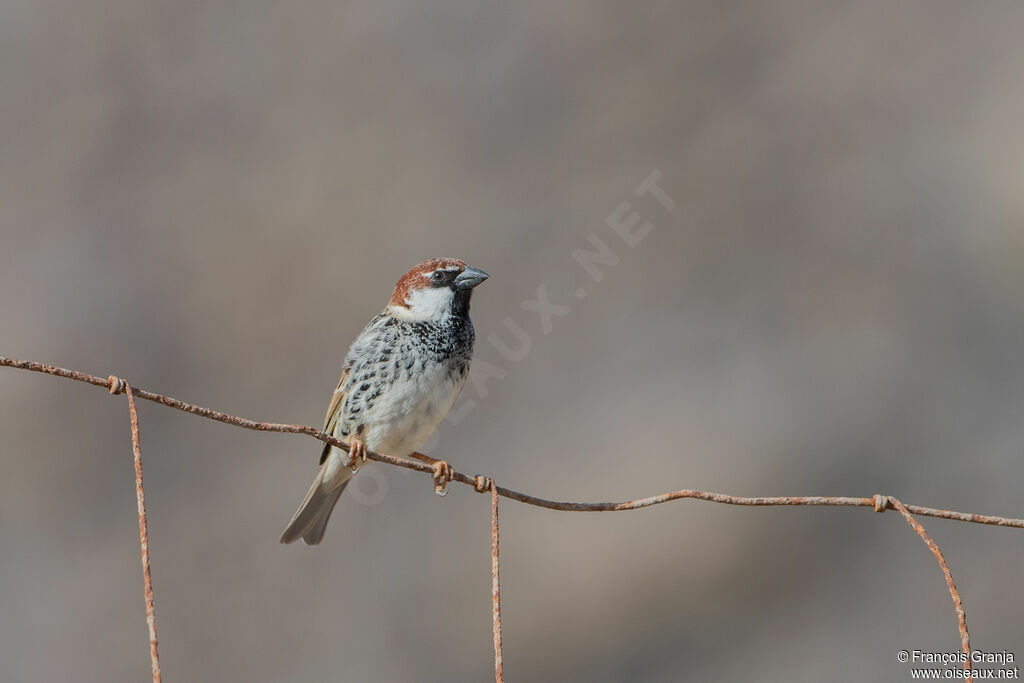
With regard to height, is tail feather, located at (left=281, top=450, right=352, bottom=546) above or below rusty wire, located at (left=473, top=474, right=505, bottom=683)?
above

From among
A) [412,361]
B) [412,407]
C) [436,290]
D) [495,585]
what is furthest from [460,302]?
[495,585]

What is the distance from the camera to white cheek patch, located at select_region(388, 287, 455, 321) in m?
3.25

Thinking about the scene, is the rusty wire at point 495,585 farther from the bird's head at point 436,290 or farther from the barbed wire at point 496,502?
the bird's head at point 436,290

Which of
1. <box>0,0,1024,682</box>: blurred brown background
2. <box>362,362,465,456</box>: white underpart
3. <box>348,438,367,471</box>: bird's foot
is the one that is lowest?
<box>348,438,367,471</box>: bird's foot

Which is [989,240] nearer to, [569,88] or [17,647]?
[569,88]

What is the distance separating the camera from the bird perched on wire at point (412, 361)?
3234 millimetres

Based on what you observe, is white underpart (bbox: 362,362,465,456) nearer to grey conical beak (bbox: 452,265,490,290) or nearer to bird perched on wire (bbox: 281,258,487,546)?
bird perched on wire (bbox: 281,258,487,546)

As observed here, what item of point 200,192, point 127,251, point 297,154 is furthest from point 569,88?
point 127,251

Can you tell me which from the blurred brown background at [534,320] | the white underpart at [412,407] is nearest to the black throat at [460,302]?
the white underpart at [412,407]

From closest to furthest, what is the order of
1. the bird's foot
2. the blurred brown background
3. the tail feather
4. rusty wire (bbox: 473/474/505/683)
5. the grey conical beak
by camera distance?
1. rusty wire (bbox: 473/474/505/683)
2. the bird's foot
3. the grey conical beak
4. the tail feather
5. the blurred brown background

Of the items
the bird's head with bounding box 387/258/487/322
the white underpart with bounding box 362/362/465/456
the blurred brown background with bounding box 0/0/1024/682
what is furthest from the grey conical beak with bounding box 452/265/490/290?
the blurred brown background with bounding box 0/0/1024/682

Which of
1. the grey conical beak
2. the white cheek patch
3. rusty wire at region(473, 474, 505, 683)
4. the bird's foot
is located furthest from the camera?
the white cheek patch

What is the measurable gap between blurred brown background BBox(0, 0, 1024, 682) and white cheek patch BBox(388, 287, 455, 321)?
4059 mm

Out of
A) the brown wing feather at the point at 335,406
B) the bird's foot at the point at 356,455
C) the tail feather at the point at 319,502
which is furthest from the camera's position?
the tail feather at the point at 319,502
